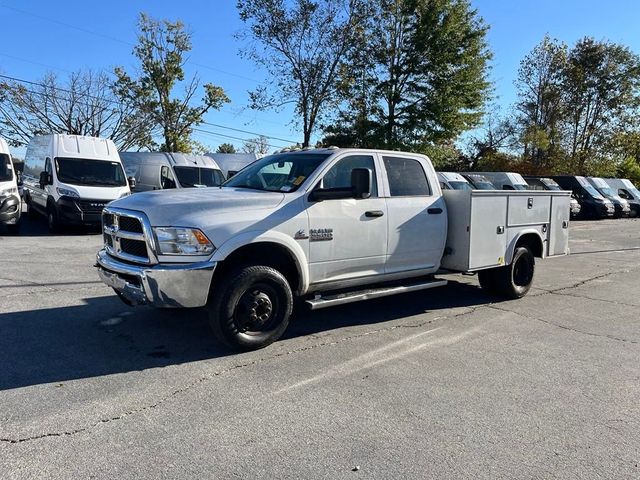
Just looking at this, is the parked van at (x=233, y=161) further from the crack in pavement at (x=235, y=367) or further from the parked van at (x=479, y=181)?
the crack in pavement at (x=235, y=367)

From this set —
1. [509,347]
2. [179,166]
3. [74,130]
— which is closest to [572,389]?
[509,347]

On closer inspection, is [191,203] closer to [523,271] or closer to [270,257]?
[270,257]

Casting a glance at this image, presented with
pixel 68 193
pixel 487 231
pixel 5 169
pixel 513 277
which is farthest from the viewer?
pixel 68 193

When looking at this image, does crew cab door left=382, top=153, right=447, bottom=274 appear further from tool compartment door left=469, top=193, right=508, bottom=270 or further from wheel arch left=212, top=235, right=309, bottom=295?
wheel arch left=212, top=235, right=309, bottom=295

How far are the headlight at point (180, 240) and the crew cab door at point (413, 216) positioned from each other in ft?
7.70

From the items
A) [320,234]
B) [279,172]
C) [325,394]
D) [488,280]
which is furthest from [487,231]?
[325,394]

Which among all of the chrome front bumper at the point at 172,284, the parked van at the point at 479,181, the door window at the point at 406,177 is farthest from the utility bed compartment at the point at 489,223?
the parked van at the point at 479,181

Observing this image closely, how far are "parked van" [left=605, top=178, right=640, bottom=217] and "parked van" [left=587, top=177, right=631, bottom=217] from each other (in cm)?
125

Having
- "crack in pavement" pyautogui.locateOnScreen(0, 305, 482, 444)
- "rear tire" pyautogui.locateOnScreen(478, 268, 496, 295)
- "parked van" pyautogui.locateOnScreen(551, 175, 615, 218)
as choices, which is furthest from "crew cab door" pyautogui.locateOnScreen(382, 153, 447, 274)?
"parked van" pyautogui.locateOnScreen(551, 175, 615, 218)

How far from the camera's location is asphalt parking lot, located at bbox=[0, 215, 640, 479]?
3.13 meters

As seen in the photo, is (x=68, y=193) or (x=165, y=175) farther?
(x=165, y=175)

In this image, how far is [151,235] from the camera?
15.2 feet

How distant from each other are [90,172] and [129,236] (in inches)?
426

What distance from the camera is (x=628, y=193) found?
110 feet
